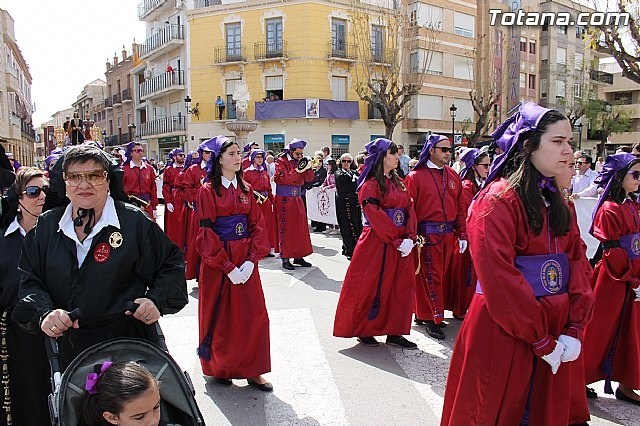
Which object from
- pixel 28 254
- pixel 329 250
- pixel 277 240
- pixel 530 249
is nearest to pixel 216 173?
pixel 28 254

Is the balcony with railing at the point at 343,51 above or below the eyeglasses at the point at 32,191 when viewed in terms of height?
above

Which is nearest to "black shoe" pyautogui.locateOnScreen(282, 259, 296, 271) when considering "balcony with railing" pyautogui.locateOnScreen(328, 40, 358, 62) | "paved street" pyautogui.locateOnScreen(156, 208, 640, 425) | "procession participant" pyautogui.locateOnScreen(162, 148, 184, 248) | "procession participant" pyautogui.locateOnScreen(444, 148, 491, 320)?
"procession participant" pyautogui.locateOnScreen(162, 148, 184, 248)

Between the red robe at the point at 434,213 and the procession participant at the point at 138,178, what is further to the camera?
the procession participant at the point at 138,178

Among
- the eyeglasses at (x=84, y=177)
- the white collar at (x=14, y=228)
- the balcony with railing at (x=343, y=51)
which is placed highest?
the balcony with railing at (x=343, y=51)

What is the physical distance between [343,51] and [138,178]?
952 inches

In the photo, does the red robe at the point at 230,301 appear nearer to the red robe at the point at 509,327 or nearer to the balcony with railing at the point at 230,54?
the red robe at the point at 509,327

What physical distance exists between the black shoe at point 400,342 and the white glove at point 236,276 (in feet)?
6.31

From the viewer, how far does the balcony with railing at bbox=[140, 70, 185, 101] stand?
36.5 metres

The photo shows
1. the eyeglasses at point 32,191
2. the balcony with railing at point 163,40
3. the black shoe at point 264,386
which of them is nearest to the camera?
the eyeglasses at point 32,191

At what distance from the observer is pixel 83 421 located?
7.40 feet

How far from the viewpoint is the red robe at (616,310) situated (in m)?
4.28

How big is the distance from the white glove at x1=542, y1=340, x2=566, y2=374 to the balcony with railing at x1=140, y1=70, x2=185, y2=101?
35.6 meters

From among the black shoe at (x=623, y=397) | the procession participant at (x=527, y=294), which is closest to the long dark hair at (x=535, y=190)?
the procession participant at (x=527, y=294)

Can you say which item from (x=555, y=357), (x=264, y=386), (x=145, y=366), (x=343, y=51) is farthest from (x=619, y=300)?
(x=343, y=51)
